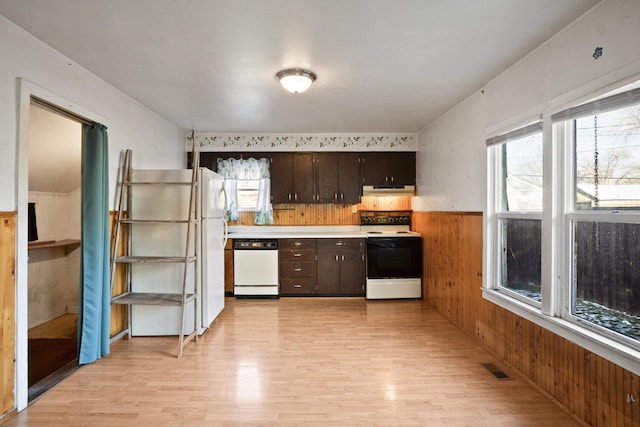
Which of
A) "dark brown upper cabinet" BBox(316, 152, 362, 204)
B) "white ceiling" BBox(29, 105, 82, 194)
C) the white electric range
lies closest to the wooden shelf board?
"white ceiling" BBox(29, 105, 82, 194)

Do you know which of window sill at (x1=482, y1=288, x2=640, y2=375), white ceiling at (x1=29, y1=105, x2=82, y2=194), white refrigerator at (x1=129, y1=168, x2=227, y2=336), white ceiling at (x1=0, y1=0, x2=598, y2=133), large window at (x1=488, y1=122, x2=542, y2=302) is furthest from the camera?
white refrigerator at (x1=129, y1=168, x2=227, y2=336)

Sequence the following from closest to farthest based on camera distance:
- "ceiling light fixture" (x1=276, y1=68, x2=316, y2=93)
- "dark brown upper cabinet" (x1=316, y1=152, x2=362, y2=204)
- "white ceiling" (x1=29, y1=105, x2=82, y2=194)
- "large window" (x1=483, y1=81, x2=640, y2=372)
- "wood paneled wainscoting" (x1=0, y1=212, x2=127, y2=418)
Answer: "large window" (x1=483, y1=81, x2=640, y2=372), "wood paneled wainscoting" (x1=0, y1=212, x2=127, y2=418), "ceiling light fixture" (x1=276, y1=68, x2=316, y2=93), "white ceiling" (x1=29, y1=105, x2=82, y2=194), "dark brown upper cabinet" (x1=316, y1=152, x2=362, y2=204)

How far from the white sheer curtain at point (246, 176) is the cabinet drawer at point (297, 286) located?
1.14 metres

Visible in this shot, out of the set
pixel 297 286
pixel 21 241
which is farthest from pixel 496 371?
pixel 21 241

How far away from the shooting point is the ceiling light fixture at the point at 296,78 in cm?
268

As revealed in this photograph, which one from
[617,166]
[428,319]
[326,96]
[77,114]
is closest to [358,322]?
[428,319]

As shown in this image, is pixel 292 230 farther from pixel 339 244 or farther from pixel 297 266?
pixel 339 244

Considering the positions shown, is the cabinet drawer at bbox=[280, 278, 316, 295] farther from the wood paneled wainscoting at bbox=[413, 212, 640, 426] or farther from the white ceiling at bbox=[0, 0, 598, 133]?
the white ceiling at bbox=[0, 0, 598, 133]

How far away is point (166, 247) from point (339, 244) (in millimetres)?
2274

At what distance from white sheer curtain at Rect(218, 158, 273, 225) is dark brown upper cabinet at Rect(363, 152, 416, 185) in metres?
1.50

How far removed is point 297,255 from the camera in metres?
4.71

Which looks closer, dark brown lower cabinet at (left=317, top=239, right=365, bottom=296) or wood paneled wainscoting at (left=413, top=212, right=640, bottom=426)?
wood paneled wainscoting at (left=413, top=212, right=640, bottom=426)

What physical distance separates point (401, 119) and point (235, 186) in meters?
2.57

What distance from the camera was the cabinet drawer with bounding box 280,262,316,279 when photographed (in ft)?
15.5
